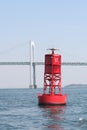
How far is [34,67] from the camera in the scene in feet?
649

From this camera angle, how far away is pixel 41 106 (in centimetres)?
7038

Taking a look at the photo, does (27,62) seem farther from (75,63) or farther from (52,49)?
(52,49)

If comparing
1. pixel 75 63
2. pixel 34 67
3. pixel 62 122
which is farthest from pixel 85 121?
pixel 34 67

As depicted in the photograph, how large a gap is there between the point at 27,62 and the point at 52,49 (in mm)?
126843

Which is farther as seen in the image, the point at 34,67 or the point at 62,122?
the point at 34,67

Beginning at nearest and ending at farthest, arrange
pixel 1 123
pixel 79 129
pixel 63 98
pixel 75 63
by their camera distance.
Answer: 1. pixel 79 129
2. pixel 1 123
3. pixel 63 98
4. pixel 75 63

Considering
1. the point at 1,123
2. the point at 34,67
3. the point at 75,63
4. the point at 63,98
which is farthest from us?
the point at 34,67

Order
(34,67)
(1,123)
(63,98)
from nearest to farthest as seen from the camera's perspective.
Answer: (1,123) → (63,98) → (34,67)

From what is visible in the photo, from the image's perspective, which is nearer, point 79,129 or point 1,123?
point 79,129

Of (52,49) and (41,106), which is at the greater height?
(52,49)

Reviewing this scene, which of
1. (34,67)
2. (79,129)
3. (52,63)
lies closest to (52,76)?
(52,63)

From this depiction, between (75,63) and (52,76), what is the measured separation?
109091 mm

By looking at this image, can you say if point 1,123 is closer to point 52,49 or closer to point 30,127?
point 30,127

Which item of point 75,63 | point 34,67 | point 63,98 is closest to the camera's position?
point 63,98
